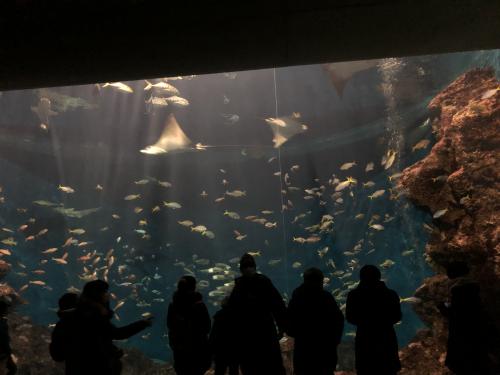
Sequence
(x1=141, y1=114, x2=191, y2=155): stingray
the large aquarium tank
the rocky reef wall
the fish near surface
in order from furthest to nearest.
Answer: the large aquarium tank < the fish near surface < (x1=141, y1=114, x2=191, y2=155): stingray < the rocky reef wall

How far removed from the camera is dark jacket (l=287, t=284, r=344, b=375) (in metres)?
3.12

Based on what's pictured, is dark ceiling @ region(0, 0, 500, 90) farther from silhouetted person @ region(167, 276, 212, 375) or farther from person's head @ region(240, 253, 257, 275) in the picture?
silhouetted person @ region(167, 276, 212, 375)

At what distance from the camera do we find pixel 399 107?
19.3 metres

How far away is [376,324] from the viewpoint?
126 inches

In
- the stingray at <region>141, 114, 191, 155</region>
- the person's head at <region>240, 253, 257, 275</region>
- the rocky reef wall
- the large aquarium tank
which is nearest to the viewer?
the person's head at <region>240, 253, 257, 275</region>

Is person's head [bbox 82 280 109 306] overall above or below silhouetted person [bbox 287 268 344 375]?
above

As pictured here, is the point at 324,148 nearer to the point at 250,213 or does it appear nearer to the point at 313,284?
the point at 250,213

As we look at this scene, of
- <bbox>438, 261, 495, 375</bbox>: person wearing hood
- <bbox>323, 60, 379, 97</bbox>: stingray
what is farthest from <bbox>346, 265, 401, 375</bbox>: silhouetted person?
<bbox>323, 60, 379, 97</bbox>: stingray

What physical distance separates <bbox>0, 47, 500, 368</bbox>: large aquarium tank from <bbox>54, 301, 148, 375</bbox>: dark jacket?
1153 centimetres

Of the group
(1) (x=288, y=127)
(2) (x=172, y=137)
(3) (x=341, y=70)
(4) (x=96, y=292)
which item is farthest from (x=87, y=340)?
(1) (x=288, y=127)

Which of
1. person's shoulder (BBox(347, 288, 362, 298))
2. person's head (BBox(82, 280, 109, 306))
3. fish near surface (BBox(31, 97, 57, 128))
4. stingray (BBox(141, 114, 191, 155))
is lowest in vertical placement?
person's shoulder (BBox(347, 288, 362, 298))

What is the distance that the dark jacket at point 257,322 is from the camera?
3072mm

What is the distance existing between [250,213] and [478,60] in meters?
18.5

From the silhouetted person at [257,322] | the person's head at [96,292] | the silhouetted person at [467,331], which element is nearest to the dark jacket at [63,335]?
the person's head at [96,292]
